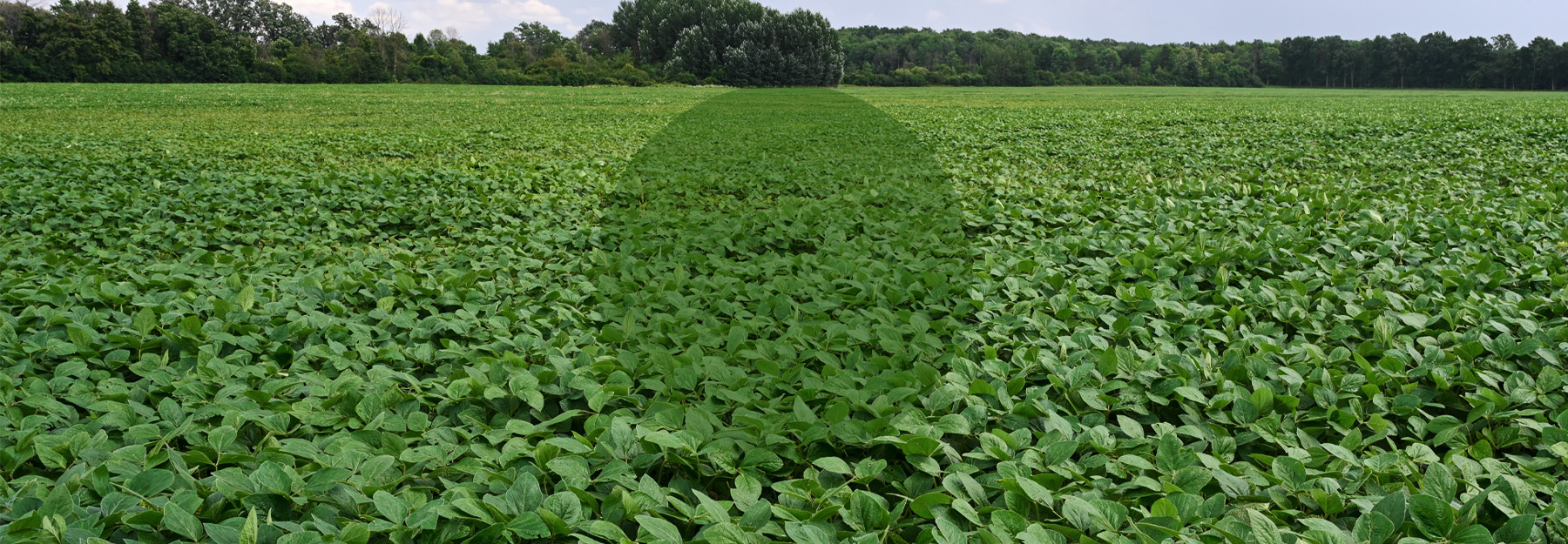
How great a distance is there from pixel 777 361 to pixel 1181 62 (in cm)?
8314

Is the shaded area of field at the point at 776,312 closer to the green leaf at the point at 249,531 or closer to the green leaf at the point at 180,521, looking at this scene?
the green leaf at the point at 249,531

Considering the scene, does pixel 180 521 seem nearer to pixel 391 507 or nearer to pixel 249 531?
pixel 249 531

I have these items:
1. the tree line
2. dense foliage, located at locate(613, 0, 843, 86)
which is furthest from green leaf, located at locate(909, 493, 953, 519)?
dense foliage, located at locate(613, 0, 843, 86)

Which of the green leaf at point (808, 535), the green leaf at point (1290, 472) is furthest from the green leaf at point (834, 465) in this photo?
the green leaf at point (1290, 472)

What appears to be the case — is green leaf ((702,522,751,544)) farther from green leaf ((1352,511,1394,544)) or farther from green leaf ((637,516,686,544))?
green leaf ((1352,511,1394,544))

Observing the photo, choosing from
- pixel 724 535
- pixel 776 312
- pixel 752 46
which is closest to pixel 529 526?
pixel 724 535

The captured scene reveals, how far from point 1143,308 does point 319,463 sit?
2.99 m

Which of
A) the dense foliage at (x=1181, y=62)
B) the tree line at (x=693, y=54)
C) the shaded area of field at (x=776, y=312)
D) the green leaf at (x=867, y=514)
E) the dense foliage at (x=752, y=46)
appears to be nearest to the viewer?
the green leaf at (x=867, y=514)

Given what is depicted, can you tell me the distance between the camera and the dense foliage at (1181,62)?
221 feet

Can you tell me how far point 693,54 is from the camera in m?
54.6

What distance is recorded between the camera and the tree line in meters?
42.2

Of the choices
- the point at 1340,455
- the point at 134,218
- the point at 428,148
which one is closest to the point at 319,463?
the point at 1340,455

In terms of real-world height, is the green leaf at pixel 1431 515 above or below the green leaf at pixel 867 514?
above

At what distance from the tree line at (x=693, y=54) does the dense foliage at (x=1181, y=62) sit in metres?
0.16
